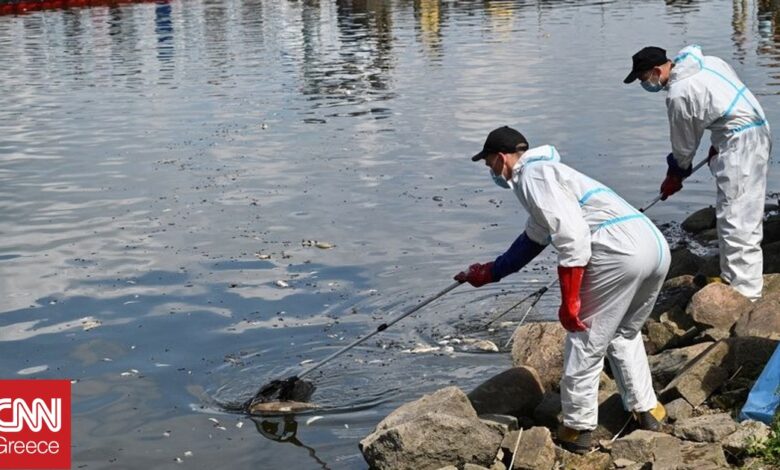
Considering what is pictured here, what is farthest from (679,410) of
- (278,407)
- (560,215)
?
(278,407)

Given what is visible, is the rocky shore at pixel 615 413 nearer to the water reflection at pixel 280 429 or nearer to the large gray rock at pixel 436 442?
the large gray rock at pixel 436 442

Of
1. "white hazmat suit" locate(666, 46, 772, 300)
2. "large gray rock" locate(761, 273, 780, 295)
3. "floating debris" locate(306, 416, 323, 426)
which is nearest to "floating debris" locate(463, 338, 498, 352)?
"floating debris" locate(306, 416, 323, 426)

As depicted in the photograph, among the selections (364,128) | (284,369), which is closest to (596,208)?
(284,369)

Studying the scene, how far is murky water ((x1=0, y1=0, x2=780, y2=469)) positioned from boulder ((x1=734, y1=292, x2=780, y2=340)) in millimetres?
2194

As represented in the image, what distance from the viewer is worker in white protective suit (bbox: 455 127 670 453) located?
7344 millimetres

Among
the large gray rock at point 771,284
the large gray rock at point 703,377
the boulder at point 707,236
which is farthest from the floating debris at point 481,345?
the boulder at point 707,236

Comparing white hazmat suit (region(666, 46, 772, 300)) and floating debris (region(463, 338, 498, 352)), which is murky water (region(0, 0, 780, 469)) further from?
white hazmat suit (region(666, 46, 772, 300))

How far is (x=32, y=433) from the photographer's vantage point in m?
9.02

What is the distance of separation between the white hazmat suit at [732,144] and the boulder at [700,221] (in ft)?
13.6

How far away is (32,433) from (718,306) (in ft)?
16.5

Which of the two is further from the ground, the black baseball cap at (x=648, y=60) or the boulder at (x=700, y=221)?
the black baseball cap at (x=648, y=60)

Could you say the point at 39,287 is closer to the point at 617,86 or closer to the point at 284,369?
the point at 284,369

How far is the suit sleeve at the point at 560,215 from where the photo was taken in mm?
7281

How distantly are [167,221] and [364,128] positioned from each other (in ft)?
23.5
